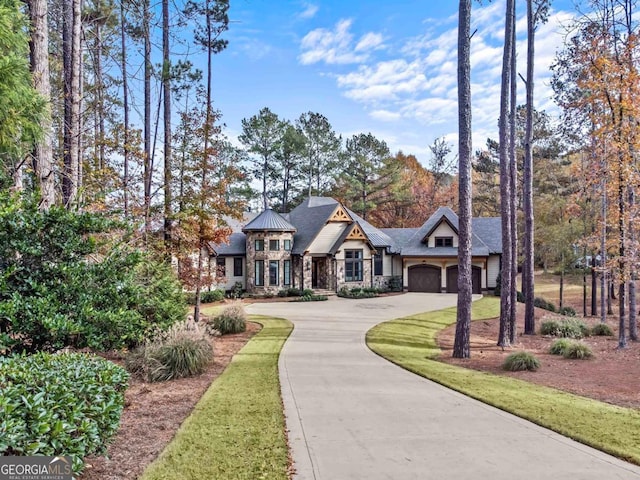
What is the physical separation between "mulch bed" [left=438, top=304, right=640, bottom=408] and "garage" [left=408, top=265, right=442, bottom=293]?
505 inches

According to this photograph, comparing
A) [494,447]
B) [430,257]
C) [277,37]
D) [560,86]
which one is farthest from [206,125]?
[430,257]

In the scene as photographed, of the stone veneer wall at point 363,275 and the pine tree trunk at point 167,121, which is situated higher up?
the pine tree trunk at point 167,121

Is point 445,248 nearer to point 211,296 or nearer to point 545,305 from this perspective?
point 545,305

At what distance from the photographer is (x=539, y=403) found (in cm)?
609

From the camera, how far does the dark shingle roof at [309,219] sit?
27000mm

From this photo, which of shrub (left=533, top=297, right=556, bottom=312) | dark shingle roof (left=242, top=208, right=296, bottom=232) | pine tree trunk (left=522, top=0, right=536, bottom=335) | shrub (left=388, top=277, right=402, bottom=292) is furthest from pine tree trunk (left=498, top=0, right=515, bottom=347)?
dark shingle roof (left=242, top=208, right=296, bottom=232)

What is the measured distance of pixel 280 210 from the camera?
41.7 meters

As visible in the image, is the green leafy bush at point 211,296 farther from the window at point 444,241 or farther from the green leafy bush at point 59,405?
the green leafy bush at point 59,405

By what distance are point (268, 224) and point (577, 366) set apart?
64.7 feet

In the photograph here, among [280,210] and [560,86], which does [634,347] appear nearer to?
[560,86]

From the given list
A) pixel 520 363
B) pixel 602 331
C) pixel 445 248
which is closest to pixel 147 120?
pixel 520 363

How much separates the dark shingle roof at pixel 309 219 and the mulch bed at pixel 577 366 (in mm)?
13698

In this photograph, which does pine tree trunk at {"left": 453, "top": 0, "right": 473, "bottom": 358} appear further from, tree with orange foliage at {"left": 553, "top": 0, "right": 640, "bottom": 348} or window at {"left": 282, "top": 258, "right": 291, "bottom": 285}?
window at {"left": 282, "top": 258, "right": 291, "bottom": 285}

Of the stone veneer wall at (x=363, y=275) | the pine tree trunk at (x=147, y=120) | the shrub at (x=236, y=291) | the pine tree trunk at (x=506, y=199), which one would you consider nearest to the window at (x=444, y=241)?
the stone veneer wall at (x=363, y=275)
